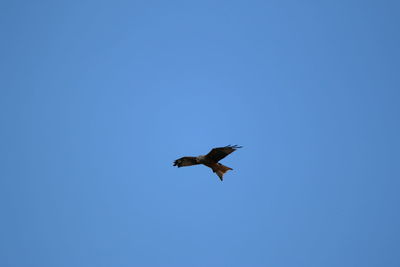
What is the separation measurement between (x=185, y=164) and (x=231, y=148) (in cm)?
328

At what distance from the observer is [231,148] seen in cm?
2178

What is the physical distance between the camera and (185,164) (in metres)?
23.6

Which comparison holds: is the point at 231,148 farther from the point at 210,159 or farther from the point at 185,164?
the point at 185,164

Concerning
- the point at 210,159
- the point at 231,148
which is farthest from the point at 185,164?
the point at 231,148

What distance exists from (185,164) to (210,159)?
1.60m

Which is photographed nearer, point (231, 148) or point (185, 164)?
point (231, 148)

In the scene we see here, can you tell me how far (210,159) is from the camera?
2300 centimetres

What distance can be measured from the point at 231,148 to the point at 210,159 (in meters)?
1.76
